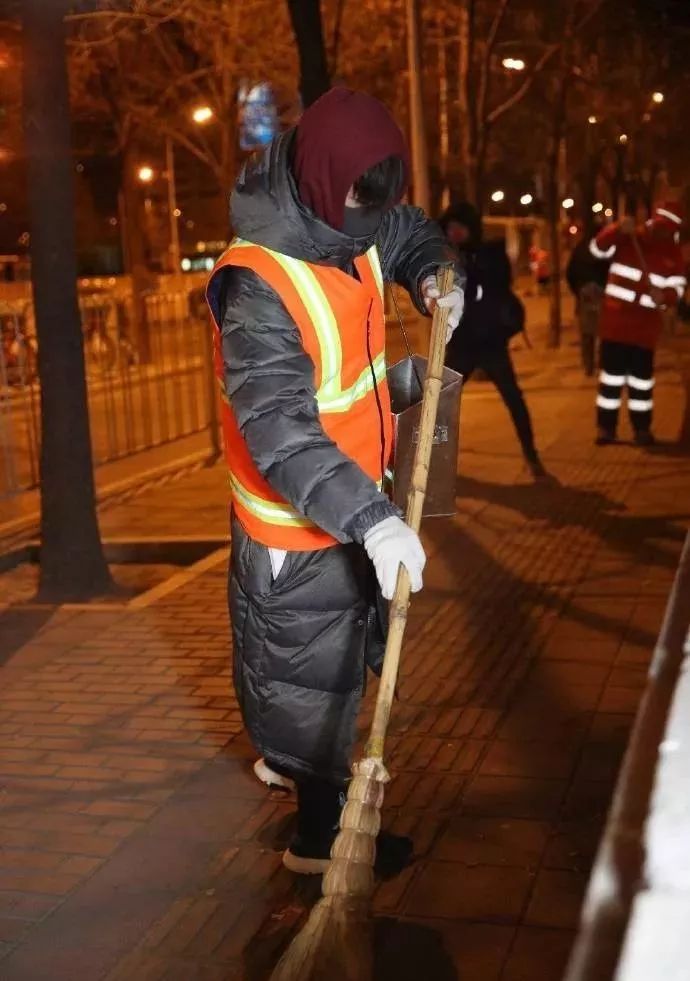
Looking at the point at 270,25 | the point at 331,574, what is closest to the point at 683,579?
the point at 331,574

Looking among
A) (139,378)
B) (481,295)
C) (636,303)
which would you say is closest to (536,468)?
(481,295)

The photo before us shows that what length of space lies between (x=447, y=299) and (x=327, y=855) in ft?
5.12

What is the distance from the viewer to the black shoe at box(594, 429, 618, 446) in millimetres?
10500

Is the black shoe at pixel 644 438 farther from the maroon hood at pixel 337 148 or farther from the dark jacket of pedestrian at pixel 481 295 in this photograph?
the maroon hood at pixel 337 148

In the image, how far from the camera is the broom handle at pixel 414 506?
2.98 meters

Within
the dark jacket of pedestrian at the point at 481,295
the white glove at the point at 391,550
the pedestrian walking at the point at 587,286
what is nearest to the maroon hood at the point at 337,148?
the white glove at the point at 391,550

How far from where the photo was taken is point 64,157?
6656 millimetres

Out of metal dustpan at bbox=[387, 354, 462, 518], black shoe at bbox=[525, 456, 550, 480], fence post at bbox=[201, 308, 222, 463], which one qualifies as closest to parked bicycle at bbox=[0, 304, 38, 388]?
fence post at bbox=[201, 308, 222, 463]

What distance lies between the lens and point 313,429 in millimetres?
2922

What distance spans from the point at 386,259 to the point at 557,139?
1883 centimetres

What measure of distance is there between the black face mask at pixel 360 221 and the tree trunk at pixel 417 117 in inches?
361

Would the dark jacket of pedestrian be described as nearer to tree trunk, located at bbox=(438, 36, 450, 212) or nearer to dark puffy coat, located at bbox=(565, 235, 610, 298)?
dark puffy coat, located at bbox=(565, 235, 610, 298)

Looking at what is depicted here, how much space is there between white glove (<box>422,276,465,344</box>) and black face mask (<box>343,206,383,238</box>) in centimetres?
38

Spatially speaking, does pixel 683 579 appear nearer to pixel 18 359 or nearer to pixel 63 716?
pixel 63 716
